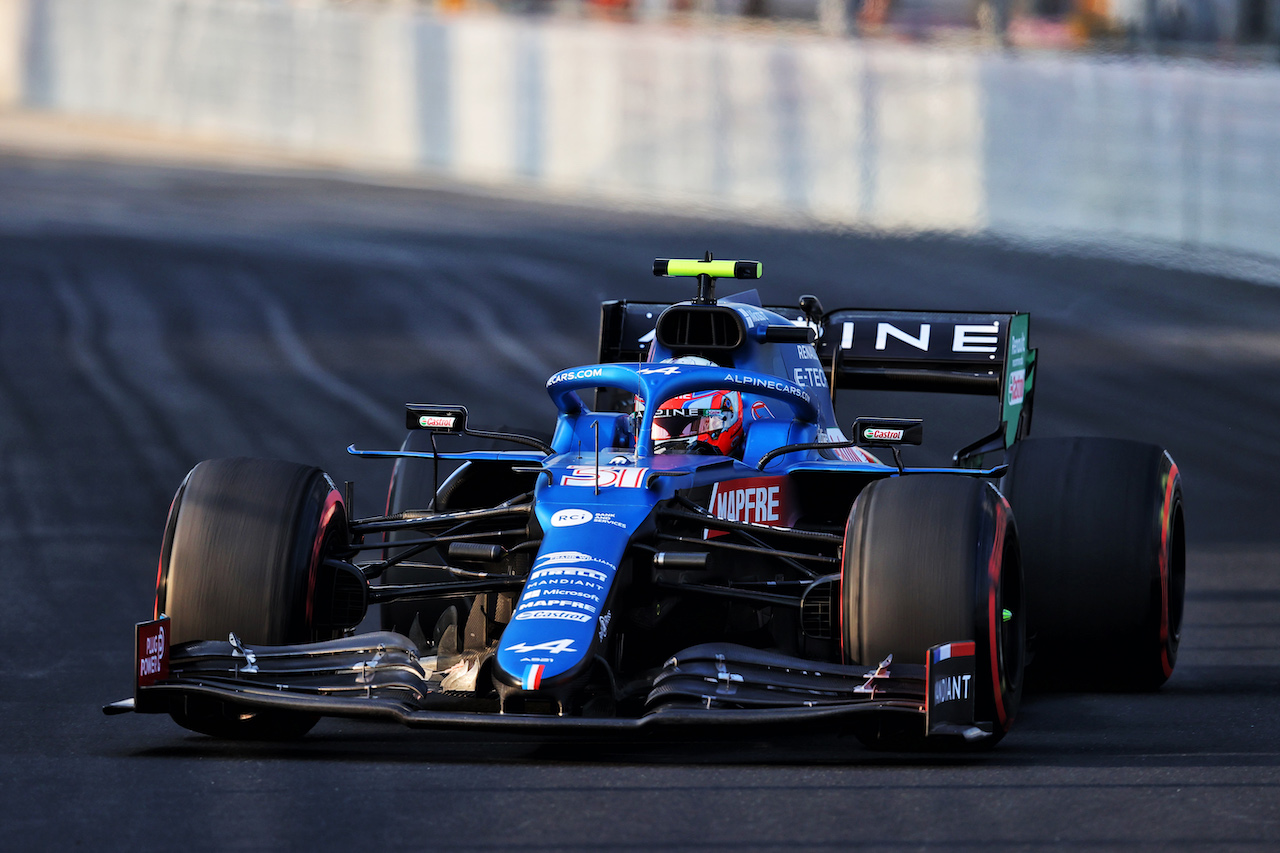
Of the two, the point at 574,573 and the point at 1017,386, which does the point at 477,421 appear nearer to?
the point at 1017,386

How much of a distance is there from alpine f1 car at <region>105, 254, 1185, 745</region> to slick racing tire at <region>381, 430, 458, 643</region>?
2cm

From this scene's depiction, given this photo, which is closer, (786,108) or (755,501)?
(755,501)

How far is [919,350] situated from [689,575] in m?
3.15

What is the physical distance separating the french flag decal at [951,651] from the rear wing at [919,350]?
11.6 feet

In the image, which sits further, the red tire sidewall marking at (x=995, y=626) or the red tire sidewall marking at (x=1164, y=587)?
the red tire sidewall marking at (x=1164, y=587)

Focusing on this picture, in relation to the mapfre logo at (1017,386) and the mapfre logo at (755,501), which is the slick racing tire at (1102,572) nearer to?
the mapfre logo at (755,501)

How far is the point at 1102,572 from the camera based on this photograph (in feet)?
29.7

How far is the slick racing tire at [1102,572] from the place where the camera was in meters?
A: 9.05

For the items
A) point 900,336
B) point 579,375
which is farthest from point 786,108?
point 579,375

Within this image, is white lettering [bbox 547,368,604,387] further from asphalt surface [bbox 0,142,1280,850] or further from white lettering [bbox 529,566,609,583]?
asphalt surface [bbox 0,142,1280,850]

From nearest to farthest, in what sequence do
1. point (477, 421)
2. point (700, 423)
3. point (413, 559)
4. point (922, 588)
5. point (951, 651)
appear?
point (951, 651) < point (922, 588) < point (700, 423) < point (413, 559) < point (477, 421)

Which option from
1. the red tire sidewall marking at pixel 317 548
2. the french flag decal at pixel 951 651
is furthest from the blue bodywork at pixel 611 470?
the french flag decal at pixel 951 651

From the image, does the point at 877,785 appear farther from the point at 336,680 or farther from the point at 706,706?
the point at 336,680

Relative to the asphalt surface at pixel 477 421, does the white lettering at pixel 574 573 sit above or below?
above
